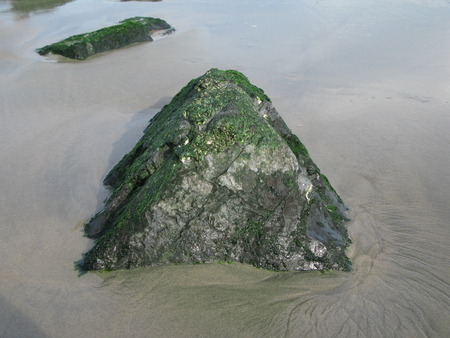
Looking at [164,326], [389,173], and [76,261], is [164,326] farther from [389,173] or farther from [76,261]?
[389,173]

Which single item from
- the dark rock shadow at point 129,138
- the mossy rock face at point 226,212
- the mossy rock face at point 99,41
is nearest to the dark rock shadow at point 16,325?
the mossy rock face at point 226,212

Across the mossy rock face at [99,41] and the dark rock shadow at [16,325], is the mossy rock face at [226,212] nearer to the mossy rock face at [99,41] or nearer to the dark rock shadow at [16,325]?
the dark rock shadow at [16,325]

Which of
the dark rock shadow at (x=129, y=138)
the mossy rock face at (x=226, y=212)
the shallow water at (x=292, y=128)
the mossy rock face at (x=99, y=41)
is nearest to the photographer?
the shallow water at (x=292, y=128)

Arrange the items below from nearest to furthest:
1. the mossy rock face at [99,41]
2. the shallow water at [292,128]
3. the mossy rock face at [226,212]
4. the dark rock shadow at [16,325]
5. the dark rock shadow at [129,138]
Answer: the dark rock shadow at [16,325], the shallow water at [292,128], the mossy rock face at [226,212], the dark rock shadow at [129,138], the mossy rock face at [99,41]

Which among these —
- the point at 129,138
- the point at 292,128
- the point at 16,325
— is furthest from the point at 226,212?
the point at 292,128

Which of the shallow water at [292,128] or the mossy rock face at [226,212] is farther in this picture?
the mossy rock face at [226,212]

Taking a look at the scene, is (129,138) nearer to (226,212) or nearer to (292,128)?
(292,128)
